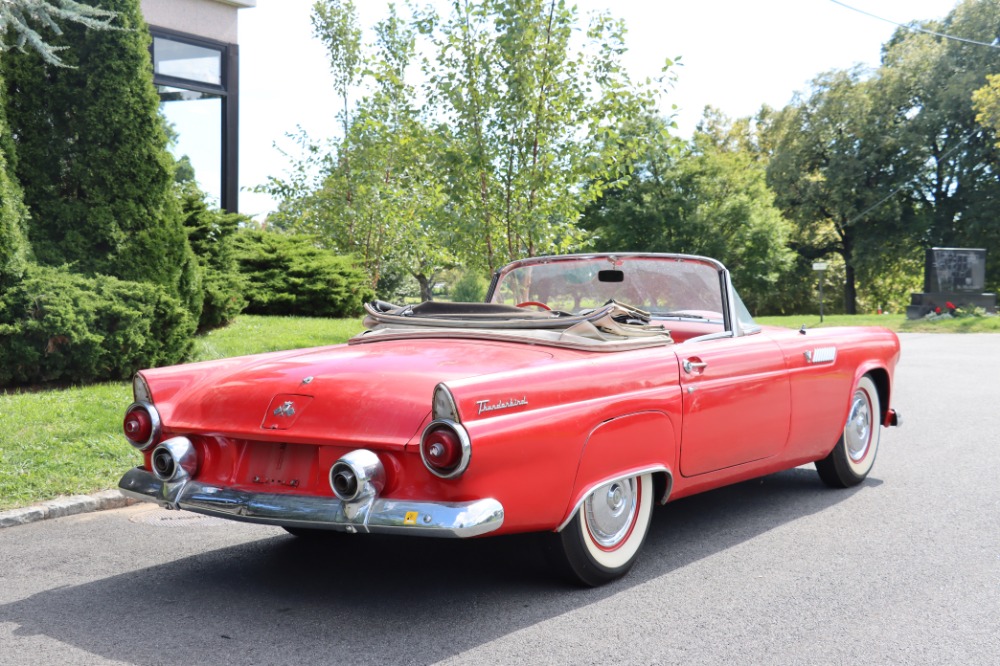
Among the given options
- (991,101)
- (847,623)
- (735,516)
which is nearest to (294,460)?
(847,623)

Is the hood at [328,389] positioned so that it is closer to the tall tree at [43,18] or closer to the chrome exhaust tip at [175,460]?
the chrome exhaust tip at [175,460]

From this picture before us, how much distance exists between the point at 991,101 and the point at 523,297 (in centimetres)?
3321

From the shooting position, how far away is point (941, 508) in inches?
237

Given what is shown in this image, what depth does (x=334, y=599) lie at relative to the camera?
430 cm

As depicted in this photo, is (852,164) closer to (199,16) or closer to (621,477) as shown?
(199,16)

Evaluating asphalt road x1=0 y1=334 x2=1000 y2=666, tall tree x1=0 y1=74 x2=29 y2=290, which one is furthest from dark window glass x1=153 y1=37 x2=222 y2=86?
asphalt road x1=0 y1=334 x2=1000 y2=666

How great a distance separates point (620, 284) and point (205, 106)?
42.4 feet

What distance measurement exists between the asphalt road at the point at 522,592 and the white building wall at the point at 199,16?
12.0 m

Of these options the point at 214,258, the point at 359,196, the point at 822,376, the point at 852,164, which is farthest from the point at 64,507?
the point at 852,164

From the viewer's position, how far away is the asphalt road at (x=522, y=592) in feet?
12.1

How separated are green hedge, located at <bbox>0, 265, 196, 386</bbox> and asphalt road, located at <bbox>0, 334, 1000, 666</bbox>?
334 cm

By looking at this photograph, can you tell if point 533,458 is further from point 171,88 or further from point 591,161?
point 171,88

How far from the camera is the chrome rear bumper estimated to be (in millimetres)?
3707

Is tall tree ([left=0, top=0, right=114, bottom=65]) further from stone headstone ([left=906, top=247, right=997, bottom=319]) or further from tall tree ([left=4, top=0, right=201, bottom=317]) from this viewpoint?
stone headstone ([left=906, top=247, right=997, bottom=319])
